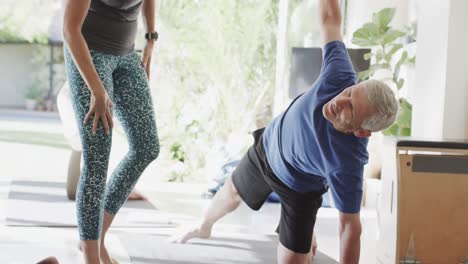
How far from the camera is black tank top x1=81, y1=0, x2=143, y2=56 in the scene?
2.30 meters

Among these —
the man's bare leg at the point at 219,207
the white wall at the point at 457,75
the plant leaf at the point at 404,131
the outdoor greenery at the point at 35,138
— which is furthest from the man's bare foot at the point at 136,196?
the outdoor greenery at the point at 35,138

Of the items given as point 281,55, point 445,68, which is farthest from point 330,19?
point 281,55

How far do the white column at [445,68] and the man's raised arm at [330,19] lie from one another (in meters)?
1.20

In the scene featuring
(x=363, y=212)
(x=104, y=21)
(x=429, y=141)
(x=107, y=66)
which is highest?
(x=104, y=21)

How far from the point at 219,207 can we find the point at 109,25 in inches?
36.3

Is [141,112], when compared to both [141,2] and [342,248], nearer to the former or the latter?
[141,2]

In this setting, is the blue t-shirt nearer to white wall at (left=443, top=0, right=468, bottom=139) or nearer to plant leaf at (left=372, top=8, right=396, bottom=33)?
white wall at (left=443, top=0, right=468, bottom=139)

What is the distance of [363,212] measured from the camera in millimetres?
4828

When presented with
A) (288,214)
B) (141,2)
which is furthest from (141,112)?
(288,214)

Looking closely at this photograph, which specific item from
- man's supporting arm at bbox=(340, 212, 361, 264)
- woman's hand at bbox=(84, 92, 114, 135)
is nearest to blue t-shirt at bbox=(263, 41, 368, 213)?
man's supporting arm at bbox=(340, 212, 361, 264)

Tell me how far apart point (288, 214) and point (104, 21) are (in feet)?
3.05

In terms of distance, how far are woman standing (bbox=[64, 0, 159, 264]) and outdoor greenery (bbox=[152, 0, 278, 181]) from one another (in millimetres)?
3603

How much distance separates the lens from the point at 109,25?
2338 mm

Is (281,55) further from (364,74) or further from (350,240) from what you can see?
(350,240)
